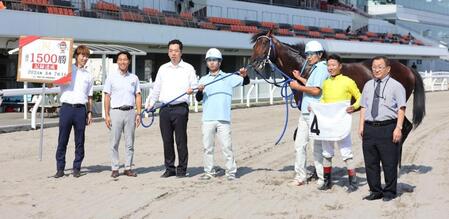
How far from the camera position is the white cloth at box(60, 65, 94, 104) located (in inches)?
308

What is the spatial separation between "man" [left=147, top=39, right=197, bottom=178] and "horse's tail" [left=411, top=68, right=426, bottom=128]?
3.14 m

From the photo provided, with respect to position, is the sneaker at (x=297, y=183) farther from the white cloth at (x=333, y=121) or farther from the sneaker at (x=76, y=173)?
the sneaker at (x=76, y=173)

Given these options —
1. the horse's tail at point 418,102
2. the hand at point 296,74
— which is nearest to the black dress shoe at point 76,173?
the hand at point 296,74

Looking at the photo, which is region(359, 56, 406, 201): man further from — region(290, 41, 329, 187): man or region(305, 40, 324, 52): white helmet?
region(305, 40, 324, 52): white helmet

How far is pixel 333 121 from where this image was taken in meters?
6.82

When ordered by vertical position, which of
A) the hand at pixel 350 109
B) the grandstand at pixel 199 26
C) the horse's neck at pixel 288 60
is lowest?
the hand at pixel 350 109

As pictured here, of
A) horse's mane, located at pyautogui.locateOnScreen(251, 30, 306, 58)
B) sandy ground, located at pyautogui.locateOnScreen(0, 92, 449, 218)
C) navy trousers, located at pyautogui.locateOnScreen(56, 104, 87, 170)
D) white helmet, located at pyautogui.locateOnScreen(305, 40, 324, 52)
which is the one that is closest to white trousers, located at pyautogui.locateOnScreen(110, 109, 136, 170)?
sandy ground, located at pyautogui.locateOnScreen(0, 92, 449, 218)

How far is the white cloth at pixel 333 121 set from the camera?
678 centimetres

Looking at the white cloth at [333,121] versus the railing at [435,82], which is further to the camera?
the railing at [435,82]

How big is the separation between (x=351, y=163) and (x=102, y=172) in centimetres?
348

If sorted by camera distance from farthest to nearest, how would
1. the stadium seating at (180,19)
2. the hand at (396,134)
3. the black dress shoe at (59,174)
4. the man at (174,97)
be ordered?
the stadium seating at (180,19)
the black dress shoe at (59,174)
the man at (174,97)
the hand at (396,134)

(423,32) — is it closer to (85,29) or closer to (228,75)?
(85,29)

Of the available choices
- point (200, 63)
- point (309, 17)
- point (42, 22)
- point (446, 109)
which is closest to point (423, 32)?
point (309, 17)

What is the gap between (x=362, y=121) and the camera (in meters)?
6.48
